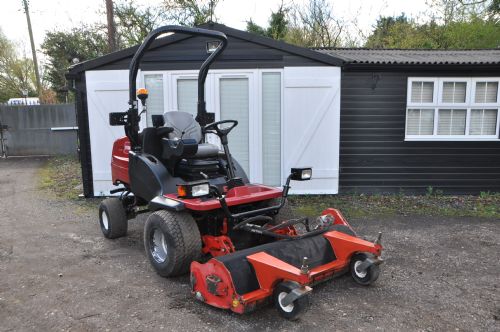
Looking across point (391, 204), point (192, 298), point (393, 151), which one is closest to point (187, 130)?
point (192, 298)

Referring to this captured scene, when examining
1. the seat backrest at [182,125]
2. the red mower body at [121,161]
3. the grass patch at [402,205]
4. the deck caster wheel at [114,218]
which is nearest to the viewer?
the seat backrest at [182,125]

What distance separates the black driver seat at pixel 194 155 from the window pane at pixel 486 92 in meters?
5.59

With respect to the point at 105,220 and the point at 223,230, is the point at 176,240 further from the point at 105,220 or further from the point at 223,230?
the point at 105,220

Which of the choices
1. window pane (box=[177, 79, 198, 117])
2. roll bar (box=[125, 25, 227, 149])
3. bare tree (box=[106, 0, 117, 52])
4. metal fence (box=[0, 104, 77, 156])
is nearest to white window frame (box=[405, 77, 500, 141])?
window pane (box=[177, 79, 198, 117])

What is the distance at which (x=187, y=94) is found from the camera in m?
7.27

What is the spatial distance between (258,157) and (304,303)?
15.0ft

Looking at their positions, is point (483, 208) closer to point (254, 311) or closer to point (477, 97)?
point (477, 97)

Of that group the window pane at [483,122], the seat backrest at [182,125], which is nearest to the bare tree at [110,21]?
the seat backrest at [182,125]

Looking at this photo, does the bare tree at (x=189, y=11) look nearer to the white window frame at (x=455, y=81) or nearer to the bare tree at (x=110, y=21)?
the bare tree at (x=110, y=21)

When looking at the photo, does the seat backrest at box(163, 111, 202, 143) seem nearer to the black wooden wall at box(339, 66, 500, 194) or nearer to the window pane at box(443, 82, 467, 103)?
the black wooden wall at box(339, 66, 500, 194)

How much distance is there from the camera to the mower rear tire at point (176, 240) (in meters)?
3.52

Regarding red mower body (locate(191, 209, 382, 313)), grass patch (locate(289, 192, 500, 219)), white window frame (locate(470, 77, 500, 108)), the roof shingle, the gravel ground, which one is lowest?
the gravel ground

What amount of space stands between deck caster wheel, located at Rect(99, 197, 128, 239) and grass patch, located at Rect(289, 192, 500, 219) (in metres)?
2.78

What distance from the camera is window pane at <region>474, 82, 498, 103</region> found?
741 cm
